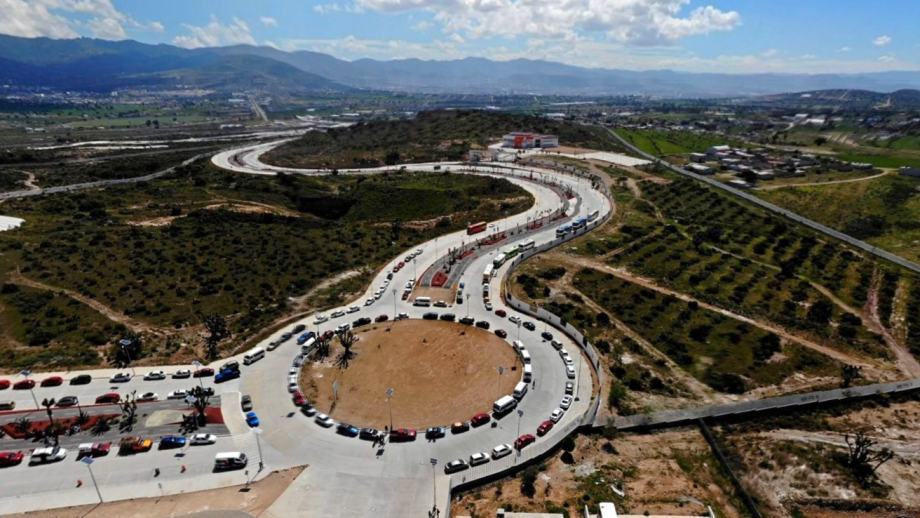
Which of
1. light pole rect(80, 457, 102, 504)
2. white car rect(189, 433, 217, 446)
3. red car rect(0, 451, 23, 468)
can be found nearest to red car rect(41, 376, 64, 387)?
red car rect(0, 451, 23, 468)

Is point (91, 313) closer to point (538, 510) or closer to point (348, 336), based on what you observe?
point (348, 336)

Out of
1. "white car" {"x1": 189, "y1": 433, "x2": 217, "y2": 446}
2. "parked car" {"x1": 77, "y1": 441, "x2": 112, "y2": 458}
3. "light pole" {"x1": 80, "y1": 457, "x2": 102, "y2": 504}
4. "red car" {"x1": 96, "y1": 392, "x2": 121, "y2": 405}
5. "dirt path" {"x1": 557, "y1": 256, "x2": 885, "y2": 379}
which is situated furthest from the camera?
"dirt path" {"x1": 557, "y1": 256, "x2": 885, "y2": 379}

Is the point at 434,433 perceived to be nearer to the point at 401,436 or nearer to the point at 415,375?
the point at 401,436

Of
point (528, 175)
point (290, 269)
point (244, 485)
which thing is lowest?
point (244, 485)

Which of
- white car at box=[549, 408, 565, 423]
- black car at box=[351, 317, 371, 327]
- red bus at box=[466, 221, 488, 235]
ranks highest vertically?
red bus at box=[466, 221, 488, 235]

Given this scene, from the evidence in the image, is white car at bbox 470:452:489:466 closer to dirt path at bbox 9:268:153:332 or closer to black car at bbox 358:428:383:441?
black car at bbox 358:428:383:441

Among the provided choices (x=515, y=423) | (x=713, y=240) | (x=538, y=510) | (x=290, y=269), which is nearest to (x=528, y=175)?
(x=713, y=240)

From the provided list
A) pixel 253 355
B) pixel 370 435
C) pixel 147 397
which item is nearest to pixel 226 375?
pixel 253 355
